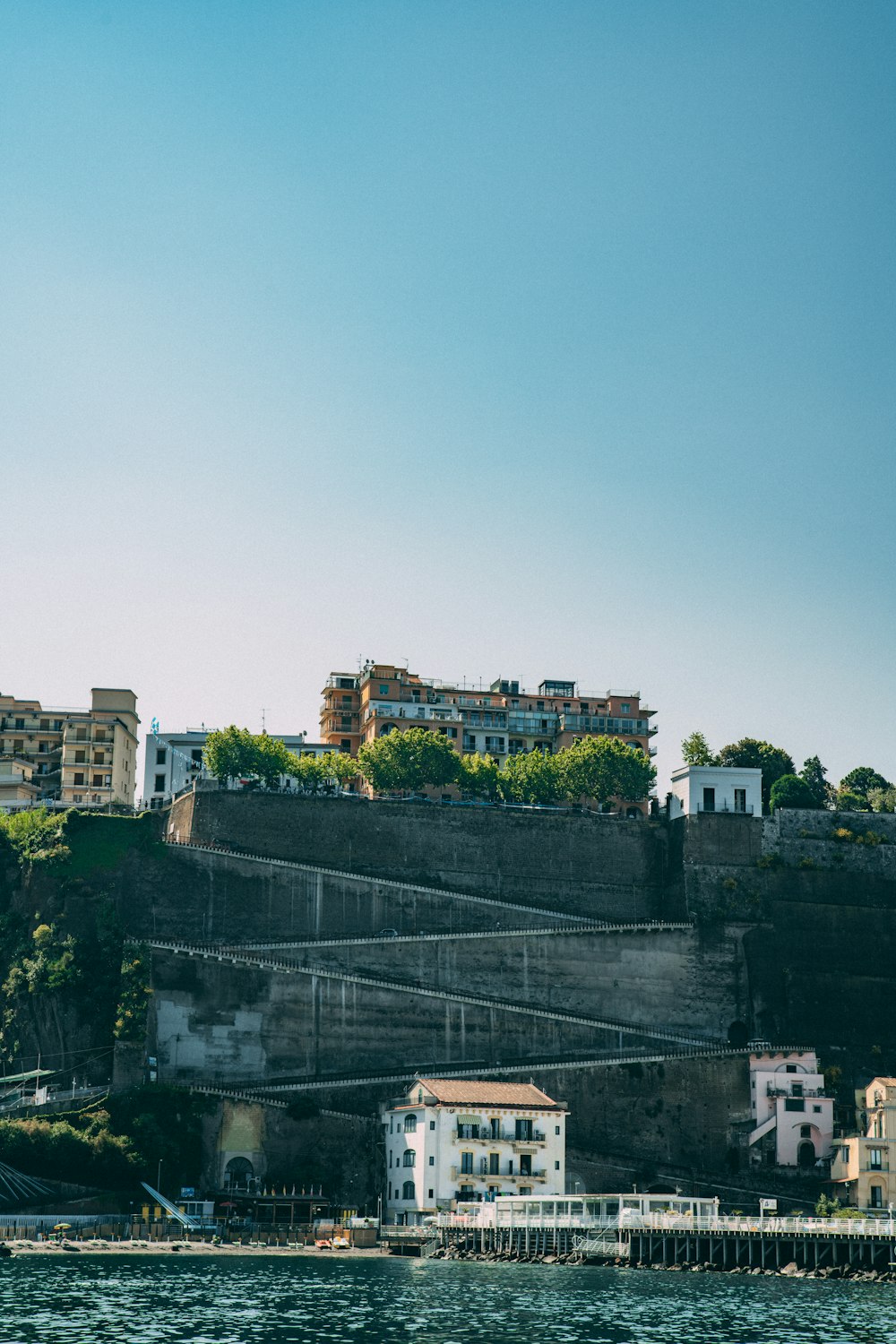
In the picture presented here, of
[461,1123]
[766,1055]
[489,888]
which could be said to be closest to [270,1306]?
[461,1123]

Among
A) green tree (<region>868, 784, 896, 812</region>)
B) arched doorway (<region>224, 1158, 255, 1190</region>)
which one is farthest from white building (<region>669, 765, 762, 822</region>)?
arched doorway (<region>224, 1158, 255, 1190</region>)

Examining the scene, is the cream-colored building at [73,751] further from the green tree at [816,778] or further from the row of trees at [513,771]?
the green tree at [816,778]

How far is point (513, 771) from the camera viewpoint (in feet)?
351

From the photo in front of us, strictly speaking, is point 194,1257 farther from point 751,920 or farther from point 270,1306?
point 751,920

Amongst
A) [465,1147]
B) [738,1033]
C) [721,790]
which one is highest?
[721,790]

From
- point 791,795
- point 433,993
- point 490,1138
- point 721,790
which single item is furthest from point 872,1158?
point 791,795

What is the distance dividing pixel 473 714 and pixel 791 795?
73.2 ft

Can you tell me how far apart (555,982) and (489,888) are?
827 cm

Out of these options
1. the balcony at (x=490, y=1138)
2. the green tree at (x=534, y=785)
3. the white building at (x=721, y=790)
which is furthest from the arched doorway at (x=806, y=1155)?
the green tree at (x=534, y=785)

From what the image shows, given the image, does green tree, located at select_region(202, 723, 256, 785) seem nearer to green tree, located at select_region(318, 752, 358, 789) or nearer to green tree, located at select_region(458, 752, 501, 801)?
green tree, located at select_region(318, 752, 358, 789)

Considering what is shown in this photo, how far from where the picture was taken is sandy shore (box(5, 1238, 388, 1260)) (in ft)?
226

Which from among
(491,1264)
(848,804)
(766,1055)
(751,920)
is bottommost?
(491,1264)

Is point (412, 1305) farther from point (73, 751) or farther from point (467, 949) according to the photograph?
point (73, 751)

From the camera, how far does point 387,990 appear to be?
86750 millimetres
